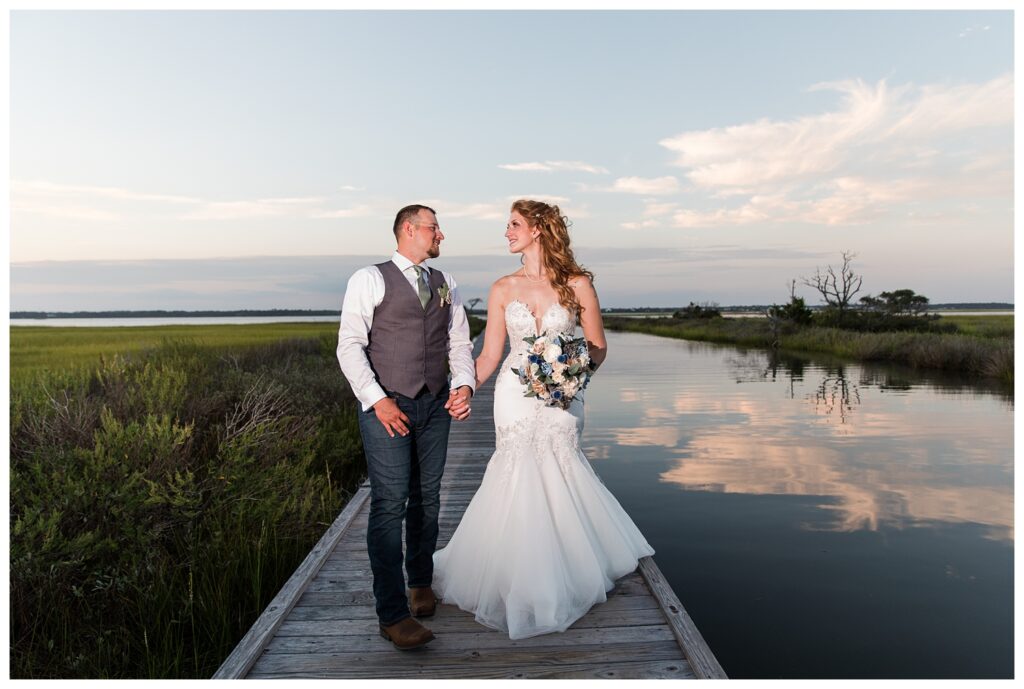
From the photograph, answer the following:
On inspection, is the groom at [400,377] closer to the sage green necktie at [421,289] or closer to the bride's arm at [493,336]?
the sage green necktie at [421,289]

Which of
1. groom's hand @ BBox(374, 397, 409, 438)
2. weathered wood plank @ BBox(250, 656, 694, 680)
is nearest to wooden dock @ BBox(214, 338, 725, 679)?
weathered wood plank @ BBox(250, 656, 694, 680)

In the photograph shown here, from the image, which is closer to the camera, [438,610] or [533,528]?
[533,528]

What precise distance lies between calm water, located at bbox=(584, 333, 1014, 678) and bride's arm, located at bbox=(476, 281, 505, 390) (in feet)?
10.7

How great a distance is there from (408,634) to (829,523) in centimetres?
656

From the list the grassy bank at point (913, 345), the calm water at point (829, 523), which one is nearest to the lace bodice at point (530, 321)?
the calm water at point (829, 523)

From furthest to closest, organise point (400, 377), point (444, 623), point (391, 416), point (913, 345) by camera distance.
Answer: point (913, 345), point (444, 623), point (400, 377), point (391, 416)

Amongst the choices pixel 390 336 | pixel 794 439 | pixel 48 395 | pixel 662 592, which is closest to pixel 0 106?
pixel 48 395

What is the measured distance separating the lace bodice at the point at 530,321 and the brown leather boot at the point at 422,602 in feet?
4.70

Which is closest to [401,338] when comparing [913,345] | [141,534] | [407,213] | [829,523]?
[407,213]

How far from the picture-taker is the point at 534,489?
14.0ft

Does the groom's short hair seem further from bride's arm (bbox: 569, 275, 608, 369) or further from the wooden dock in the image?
the wooden dock

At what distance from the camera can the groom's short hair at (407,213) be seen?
12.1 feet

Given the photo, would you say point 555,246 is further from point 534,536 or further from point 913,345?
point 913,345

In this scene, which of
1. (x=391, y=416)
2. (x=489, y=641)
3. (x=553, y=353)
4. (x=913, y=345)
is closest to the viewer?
(x=391, y=416)
